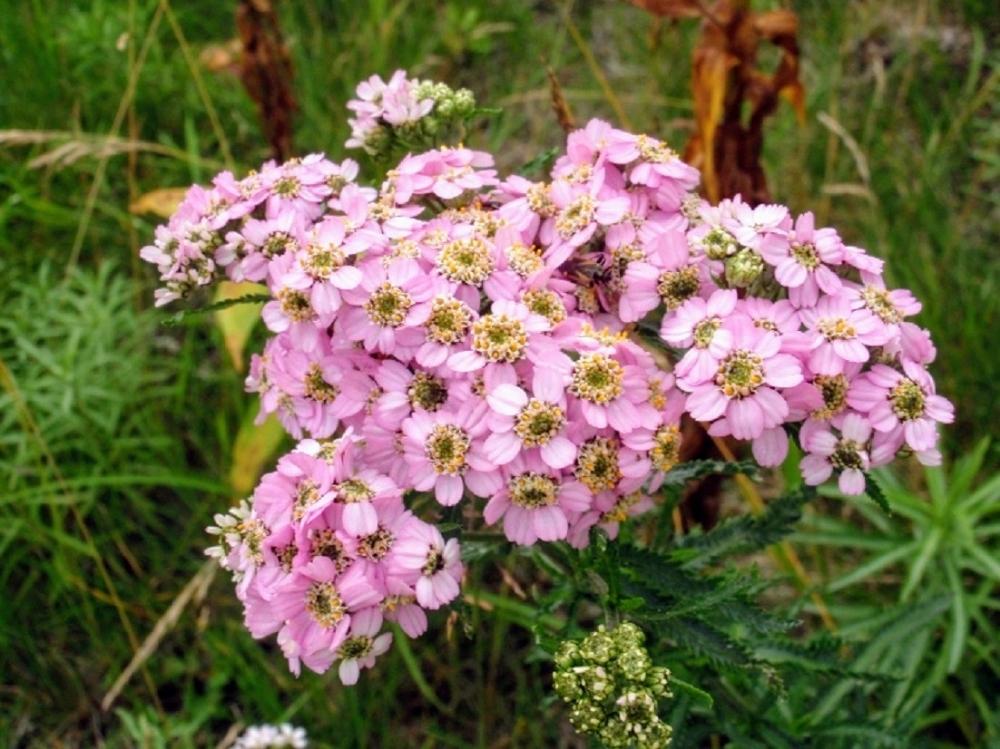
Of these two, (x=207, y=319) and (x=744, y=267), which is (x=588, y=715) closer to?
(x=744, y=267)

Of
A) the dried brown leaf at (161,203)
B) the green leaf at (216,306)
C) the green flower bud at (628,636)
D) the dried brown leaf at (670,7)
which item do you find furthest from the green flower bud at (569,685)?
the dried brown leaf at (161,203)

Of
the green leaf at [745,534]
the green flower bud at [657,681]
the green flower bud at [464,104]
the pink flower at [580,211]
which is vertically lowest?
the green leaf at [745,534]

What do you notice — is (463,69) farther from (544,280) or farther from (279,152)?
(544,280)

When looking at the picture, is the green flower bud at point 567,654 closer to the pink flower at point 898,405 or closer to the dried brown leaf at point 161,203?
the pink flower at point 898,405

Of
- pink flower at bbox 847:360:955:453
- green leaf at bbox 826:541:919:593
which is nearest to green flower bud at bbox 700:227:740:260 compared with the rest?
pink flower at bbox 847:360:955:453

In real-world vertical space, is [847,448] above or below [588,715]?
above

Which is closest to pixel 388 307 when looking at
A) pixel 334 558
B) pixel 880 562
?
pixel 334 558
